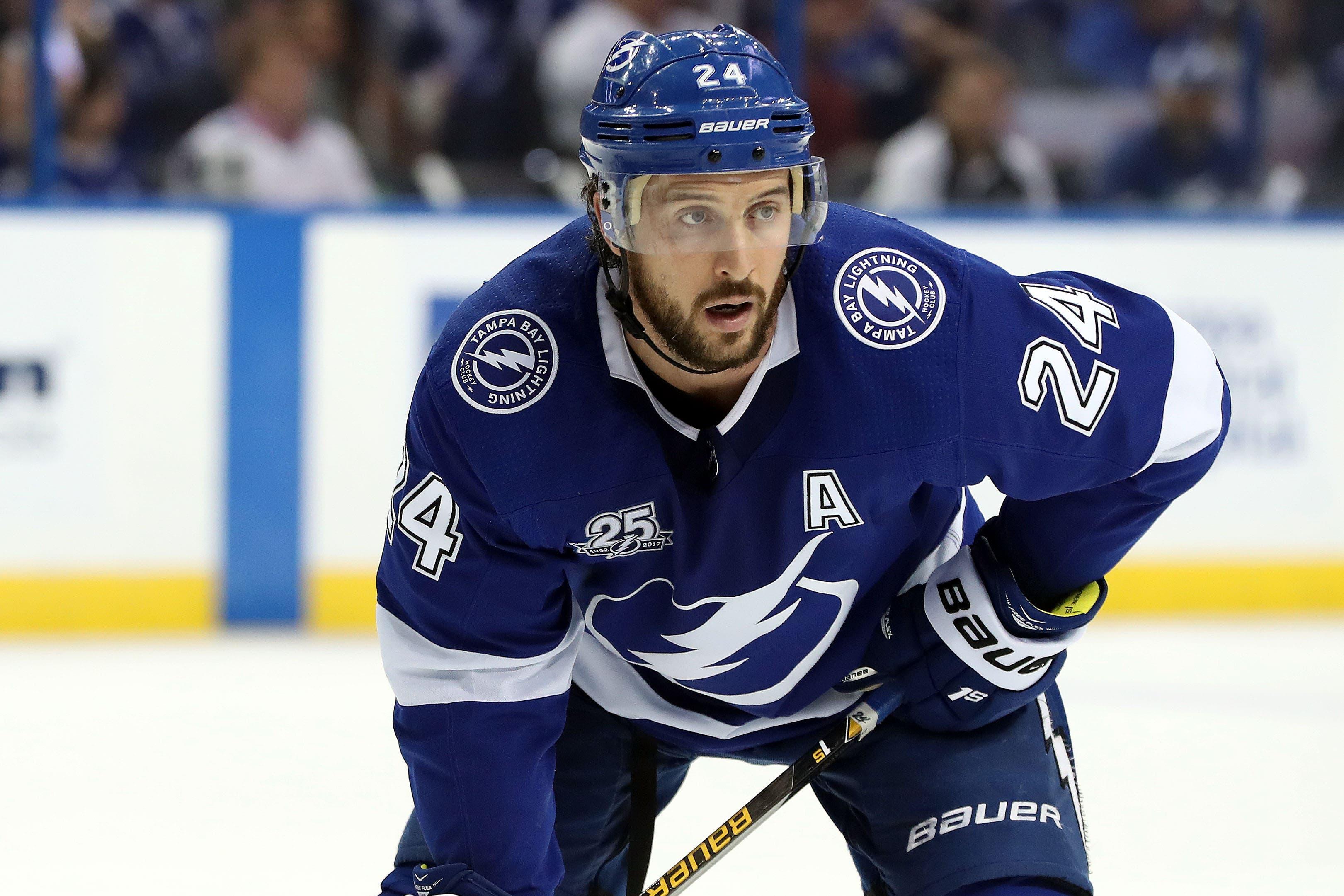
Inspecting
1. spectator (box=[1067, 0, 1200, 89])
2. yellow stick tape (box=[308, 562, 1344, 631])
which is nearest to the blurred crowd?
spectator (box=[1067, 0, 1200, 89])

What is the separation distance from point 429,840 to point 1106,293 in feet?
3.30

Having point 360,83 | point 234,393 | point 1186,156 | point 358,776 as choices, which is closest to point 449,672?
point 358,776

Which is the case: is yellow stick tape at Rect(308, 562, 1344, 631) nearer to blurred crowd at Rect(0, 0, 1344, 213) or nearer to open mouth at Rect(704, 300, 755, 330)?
blurred crowd at Rect(0, 0, 1344, 213)

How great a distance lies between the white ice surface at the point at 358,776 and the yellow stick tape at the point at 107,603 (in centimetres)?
8

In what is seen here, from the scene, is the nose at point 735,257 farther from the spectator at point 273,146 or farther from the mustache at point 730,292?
the spectator at point 273,146

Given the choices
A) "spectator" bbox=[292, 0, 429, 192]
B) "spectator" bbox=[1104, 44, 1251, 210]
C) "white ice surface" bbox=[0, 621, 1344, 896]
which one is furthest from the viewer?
"spectator" bbox=[1104, 44, 1251, 210]

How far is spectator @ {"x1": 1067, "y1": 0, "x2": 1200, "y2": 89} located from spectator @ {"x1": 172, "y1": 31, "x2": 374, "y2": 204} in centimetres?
273

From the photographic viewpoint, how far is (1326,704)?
3863mm

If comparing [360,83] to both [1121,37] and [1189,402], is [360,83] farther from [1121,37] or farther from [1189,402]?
[1189,402]

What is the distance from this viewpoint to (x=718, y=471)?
5.90 feet

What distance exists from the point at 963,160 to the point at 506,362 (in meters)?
3.61

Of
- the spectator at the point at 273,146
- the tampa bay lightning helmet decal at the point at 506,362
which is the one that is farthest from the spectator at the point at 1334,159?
the tampa bay lightning helmet decal at the point at 506,362

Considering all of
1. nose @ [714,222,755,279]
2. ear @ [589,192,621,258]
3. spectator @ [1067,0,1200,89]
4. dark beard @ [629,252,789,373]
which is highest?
spectator @ [1067,0,1200,89]

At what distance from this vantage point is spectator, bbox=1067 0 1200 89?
20.1 ft
